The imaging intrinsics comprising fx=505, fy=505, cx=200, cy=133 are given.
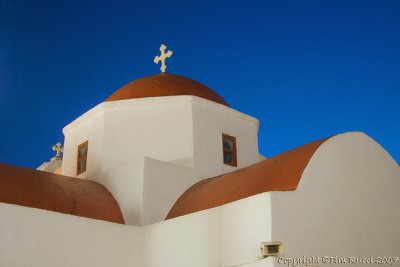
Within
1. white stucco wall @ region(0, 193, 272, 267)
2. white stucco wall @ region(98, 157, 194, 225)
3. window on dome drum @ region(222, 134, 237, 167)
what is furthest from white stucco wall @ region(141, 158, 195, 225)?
window on dome drum @ region(222, 134, 237, 167)

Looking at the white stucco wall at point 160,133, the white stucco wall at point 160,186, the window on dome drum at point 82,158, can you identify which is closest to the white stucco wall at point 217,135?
the white stucco wall at point 160,133

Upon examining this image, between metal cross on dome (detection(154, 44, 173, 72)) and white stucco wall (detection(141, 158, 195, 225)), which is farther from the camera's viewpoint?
metal cross on dome (detection(154, 44, 173, 72))

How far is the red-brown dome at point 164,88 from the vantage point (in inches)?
467

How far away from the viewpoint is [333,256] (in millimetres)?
7617

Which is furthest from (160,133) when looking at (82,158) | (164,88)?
(82,158)

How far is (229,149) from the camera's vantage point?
38.8 ft

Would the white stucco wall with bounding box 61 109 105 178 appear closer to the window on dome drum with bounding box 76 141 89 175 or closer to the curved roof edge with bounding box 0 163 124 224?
the window on dome drum with bounding box 76 141 89 175

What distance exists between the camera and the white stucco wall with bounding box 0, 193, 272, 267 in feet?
25.4

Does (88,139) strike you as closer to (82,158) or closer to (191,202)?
(82,158)

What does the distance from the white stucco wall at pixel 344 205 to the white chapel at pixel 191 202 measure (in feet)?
0.06

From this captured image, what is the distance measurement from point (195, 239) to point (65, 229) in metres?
2.22

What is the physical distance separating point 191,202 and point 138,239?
120cm

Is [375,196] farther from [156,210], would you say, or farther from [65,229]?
[65,229]

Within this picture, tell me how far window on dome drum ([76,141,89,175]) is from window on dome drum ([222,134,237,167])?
3214mm
